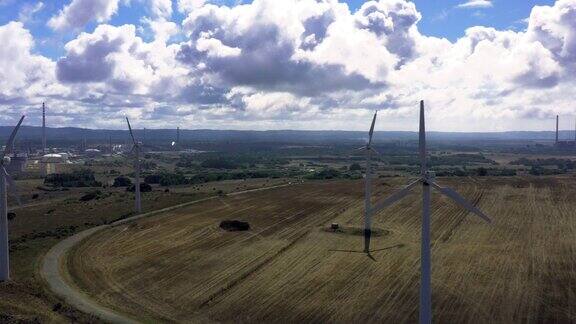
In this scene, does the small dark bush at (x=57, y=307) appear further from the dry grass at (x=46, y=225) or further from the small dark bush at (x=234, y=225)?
the small dark bush at (x=234, y=225)

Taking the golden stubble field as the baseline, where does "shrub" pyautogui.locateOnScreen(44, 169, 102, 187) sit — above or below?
above

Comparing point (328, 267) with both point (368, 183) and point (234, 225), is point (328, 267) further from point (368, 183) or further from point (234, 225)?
point (234, 225)

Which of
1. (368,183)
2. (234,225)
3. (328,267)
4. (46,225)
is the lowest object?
(328,267)

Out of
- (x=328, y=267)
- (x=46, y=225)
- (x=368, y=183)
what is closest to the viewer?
(x=328, y=267)

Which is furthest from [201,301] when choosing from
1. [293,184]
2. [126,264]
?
[293,184]

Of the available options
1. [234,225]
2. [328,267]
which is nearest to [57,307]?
[328,267]

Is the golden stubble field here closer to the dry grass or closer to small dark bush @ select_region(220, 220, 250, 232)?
small dark bush @ select_region(220, 220, 250, 232)

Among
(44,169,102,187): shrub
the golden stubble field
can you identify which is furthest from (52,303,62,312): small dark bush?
(44,169,102,187): shrub
